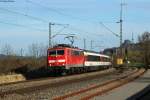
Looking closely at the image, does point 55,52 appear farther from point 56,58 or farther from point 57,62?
point 57,62

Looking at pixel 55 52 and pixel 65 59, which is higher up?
pixel 55 52

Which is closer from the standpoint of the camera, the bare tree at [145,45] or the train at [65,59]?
the train at [65,59]

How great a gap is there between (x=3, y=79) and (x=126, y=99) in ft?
74.6

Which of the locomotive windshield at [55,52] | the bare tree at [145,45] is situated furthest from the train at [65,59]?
the bare tree at [145,45]

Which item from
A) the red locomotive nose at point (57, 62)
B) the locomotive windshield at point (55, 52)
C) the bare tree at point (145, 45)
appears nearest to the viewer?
the red locomotive nose at point (57, 62)

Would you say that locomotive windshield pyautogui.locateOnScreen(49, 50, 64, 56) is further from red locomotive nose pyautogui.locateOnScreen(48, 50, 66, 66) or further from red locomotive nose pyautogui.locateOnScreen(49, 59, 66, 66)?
red locomotive nose pyautogui.locateOnScreen(49, 59, 66, 66)

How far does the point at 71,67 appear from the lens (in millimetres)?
53125

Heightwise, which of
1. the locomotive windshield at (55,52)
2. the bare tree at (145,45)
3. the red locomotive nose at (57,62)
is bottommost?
the red locomotive nose at (57,62)

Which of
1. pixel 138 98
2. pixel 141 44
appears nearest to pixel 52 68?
pixel 138 98

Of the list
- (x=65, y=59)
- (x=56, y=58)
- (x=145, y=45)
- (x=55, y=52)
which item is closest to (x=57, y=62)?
(x=56, y=58)

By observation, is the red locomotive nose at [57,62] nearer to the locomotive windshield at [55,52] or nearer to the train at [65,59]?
the train at [65,59]

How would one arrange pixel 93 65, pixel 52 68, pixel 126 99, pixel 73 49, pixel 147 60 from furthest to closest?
1. pixel 147 60
2. pixel 93 65
3. pixel 73 49
4. pixel 52 68
5. pixel 126 99

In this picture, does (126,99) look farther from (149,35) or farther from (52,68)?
(149,35)

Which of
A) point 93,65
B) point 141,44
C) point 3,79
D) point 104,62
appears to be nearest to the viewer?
point 3,79
